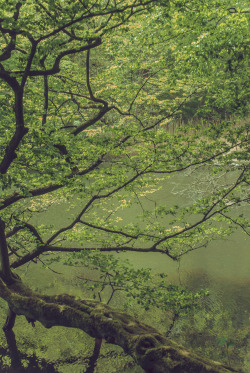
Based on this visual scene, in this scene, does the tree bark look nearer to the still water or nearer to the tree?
the tree

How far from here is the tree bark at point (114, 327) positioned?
3.80 m

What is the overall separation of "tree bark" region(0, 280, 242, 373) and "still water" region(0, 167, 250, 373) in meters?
0.59

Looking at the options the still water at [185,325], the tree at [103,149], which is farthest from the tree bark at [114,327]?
the still water at [185,325]

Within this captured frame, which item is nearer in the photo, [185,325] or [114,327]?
[114,327]

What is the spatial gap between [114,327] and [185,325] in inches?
102

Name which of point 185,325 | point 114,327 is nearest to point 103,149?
point 114,327

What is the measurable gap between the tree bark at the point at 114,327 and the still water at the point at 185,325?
0.59m

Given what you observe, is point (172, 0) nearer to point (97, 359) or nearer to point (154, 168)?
point (154, 168)

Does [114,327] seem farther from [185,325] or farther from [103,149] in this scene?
[185,325]

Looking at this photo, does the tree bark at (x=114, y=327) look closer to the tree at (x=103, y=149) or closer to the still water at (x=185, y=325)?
the tree at (x=103, y=149)

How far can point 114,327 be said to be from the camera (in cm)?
452

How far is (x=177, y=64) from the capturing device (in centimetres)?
526

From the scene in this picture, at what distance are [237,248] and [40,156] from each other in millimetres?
7170

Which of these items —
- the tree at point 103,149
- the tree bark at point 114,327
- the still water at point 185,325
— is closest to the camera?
the tree bark at point 114,327
